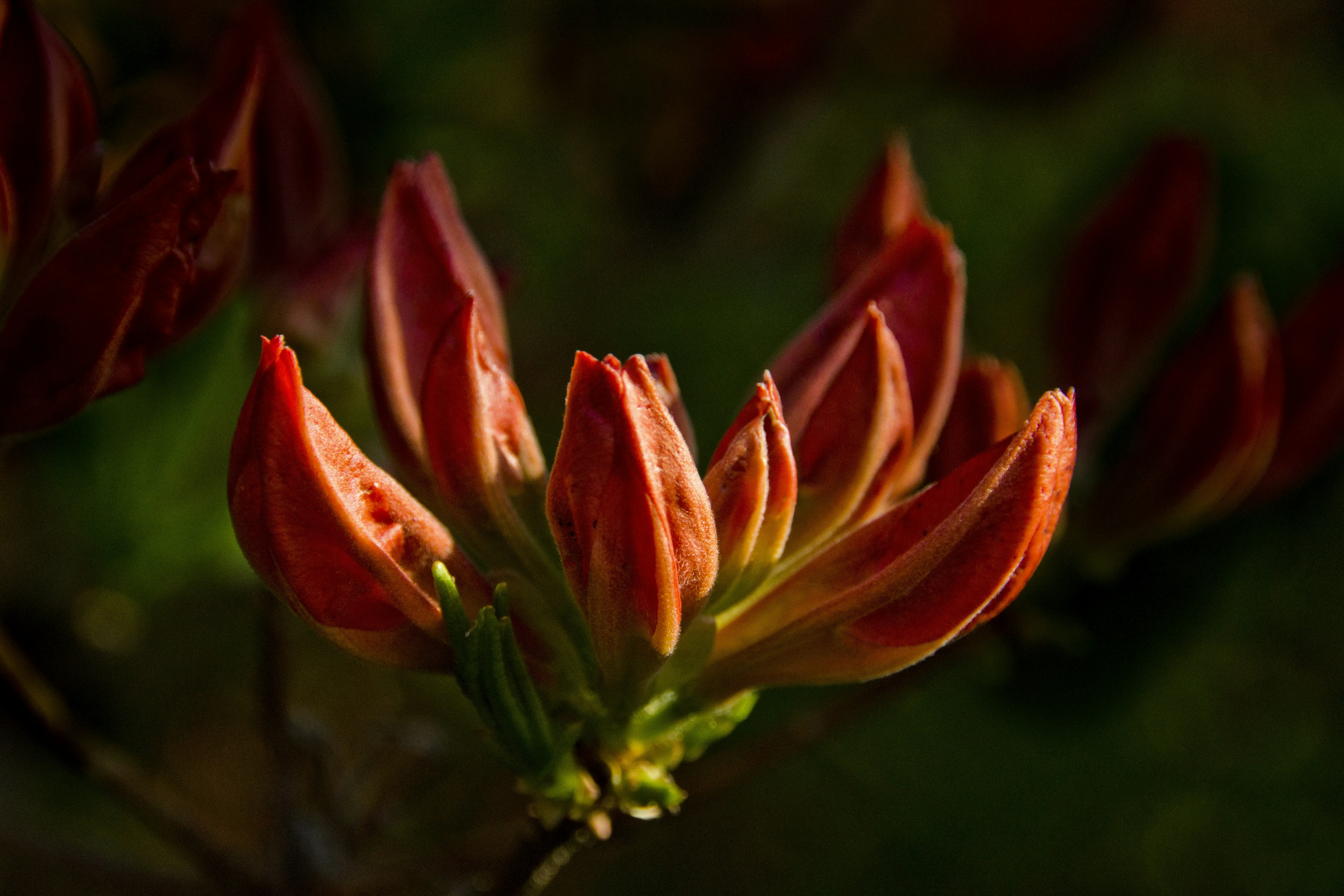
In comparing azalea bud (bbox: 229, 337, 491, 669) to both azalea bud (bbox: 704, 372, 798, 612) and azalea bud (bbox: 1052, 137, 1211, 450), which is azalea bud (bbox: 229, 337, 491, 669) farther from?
azalea bud (bbox: 1052, 137, 1211, 450)

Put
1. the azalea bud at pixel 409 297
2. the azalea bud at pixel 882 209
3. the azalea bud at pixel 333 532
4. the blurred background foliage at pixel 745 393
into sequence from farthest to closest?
the blurred background foliage at pixel 745 393, the azalea bud at pixel 882 209, the azalea bud at pixel 409 297, the azalea bud at pixel 333 532

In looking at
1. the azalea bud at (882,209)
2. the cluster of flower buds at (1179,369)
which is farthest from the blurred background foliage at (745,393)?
the azalea bud at (882,209)

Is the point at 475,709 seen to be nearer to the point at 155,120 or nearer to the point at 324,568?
the point at 324,568

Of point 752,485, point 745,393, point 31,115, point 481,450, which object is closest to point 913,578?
point 752,485

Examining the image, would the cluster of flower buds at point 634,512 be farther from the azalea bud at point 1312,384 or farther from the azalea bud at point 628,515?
the azalea bud at point 1312,384

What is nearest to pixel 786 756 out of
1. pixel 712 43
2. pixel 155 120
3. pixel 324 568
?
pixel 324 568

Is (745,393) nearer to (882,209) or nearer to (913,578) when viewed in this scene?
(882,209)
